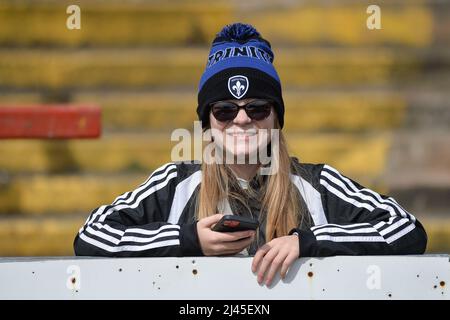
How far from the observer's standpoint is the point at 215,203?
3016 millimetres

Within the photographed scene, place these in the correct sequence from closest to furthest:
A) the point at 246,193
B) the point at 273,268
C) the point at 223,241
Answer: the point at 273,268, the point at 223,241, the point at 246,193

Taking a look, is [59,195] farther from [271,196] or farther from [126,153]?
[271,196]

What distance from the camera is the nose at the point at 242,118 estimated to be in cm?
293

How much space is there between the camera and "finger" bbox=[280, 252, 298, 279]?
2414 mm

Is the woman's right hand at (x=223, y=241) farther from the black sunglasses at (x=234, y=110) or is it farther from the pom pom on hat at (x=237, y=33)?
the pom pom on hat at (x=237, y=33)

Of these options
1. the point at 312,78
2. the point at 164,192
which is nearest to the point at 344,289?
the point at 164,192

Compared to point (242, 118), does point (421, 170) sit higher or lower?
lower

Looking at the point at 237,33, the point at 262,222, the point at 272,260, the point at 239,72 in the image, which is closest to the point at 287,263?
the point at 272,260

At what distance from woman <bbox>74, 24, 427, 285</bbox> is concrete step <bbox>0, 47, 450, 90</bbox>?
1957 mm

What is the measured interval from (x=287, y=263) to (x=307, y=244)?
6.0 inches

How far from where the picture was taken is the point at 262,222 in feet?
9.87
